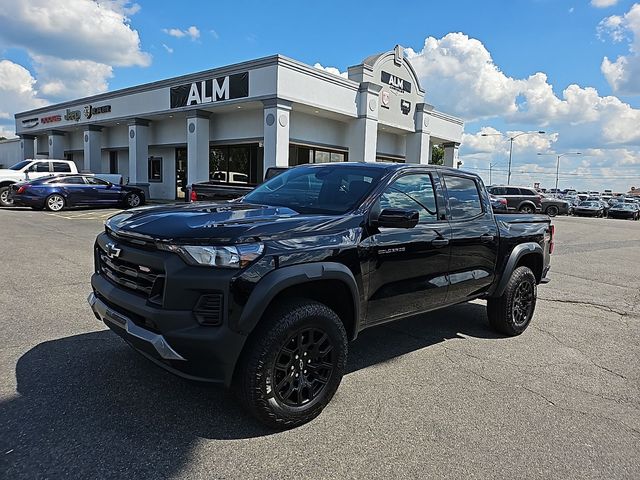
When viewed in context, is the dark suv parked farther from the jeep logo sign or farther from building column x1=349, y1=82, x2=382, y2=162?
the jeep logo sign

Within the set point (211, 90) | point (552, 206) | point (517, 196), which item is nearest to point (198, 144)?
point (211, 90)

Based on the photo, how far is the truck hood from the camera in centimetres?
290

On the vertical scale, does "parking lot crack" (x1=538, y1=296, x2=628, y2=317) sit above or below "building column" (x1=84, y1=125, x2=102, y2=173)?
below

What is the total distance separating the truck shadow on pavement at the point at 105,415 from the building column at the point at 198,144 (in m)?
19.7

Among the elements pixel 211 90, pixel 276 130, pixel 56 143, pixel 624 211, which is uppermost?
pixel 211 90

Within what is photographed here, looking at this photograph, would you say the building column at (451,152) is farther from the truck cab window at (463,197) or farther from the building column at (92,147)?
the truck cab window at (463,197)

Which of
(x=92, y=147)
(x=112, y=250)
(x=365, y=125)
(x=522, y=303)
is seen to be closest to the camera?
(x=112, y=250)

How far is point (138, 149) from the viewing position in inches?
1071

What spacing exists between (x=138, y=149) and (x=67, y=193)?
9.13m

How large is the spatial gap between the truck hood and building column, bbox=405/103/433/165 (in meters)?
27.7

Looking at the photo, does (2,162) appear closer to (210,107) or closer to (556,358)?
(210,107)

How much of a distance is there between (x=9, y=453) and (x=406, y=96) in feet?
93.4

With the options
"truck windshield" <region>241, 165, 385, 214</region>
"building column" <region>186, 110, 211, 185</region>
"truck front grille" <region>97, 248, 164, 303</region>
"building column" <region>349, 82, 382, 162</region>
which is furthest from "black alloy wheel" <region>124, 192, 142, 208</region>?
"truck front grille" <region>97, 248, 164, 303</region>

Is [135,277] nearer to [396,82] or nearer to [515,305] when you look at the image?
[515,305]
